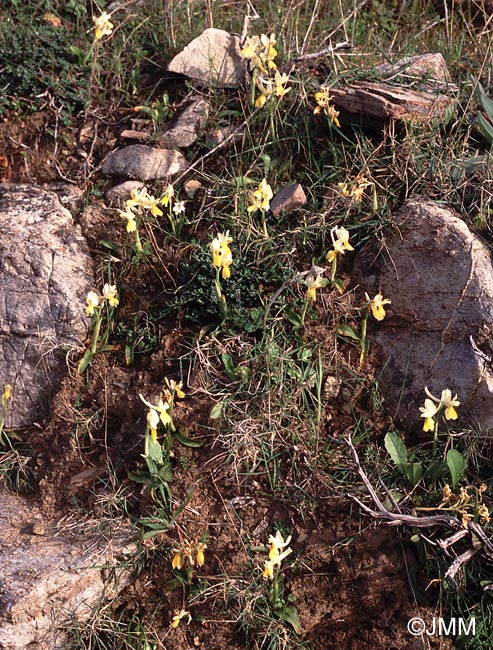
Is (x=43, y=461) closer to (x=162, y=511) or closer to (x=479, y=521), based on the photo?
(x=162, y=511)

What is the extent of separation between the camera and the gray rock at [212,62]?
12.7ft

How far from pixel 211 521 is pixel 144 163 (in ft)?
5.47

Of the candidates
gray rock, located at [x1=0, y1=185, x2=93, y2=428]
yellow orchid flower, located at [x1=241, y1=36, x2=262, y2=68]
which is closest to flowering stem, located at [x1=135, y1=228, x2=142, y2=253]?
gray rock, located at [x1=0, y1=185, x2=93, y2=428]

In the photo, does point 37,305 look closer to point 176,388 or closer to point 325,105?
point 176,388

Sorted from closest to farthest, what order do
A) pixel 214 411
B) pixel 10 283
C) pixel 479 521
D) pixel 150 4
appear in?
pixel 479 521, pixel 214 411, pixel 10 283, pixel 150 4

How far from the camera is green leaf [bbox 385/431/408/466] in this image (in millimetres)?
2875

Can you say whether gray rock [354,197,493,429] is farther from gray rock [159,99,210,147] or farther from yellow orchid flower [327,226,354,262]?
gray rock [159,99,210,147]

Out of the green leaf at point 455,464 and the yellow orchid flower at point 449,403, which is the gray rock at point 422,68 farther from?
the green leaf at point 455,464

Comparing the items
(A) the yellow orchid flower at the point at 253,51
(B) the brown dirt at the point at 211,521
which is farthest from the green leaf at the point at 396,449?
(A) the yellow orchid flower at the point at 253,51

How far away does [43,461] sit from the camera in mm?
3109

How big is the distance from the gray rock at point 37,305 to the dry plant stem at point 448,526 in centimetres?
126

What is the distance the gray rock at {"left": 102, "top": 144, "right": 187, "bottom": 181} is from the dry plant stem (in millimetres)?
1604

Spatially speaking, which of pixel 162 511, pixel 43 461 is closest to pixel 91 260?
pixel 43 461

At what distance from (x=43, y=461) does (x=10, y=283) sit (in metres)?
0.75
